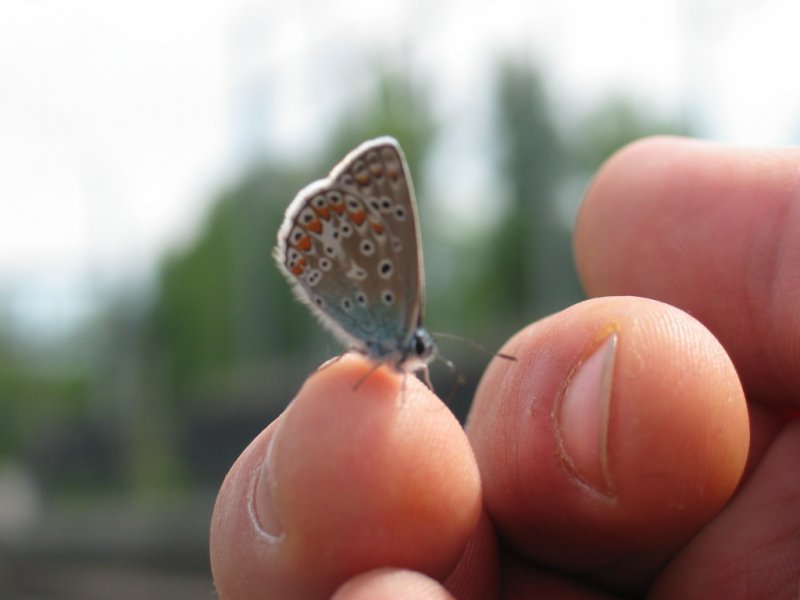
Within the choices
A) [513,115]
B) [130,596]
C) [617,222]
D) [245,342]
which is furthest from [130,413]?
[617,222]

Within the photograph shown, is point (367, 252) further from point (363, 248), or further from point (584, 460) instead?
point (584, 460)

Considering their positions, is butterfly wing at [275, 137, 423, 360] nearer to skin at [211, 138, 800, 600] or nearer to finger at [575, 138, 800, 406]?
skin at [211, 138, 800, 600]

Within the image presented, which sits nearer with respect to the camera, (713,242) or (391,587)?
(391,587)

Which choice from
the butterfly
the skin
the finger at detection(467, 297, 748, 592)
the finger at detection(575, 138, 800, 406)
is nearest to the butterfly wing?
the butterfly

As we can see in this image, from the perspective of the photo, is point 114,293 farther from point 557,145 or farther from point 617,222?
point 617,222

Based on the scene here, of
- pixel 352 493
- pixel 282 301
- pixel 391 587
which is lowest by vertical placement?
pixel 282 301

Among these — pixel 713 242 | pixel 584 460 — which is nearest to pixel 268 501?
pixel 584 460
